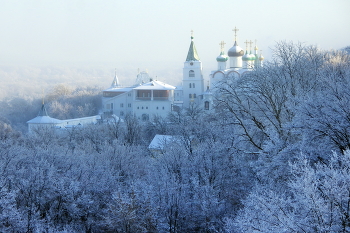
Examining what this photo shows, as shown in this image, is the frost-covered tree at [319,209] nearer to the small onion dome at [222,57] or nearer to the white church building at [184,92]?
the white church building at [184,92]

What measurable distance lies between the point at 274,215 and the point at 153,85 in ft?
130

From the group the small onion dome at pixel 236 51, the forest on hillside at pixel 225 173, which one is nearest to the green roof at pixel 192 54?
the small onion dome at pixel 236 51

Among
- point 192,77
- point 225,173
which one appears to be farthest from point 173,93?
point 225,173

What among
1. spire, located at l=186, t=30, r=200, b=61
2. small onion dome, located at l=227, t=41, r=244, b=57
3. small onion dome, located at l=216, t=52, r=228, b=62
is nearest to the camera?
spire, located at l=186, t=30, r=200, b=61

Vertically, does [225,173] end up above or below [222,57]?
below

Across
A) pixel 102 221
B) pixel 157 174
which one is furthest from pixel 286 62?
pixel 102 221

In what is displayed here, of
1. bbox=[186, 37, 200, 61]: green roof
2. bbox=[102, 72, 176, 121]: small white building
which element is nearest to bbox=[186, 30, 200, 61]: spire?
bbox=[186, 37, 200, 61]: green roof

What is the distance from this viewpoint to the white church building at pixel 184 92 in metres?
44.6

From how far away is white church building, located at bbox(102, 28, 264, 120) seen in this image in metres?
44.6

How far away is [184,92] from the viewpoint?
155ft

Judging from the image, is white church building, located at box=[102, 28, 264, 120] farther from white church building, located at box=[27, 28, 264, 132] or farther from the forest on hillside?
the forest on hillside

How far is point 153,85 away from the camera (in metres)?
45.8

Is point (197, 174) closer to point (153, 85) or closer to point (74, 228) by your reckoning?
point (74, 228)

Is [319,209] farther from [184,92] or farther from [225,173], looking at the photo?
[184,92]
